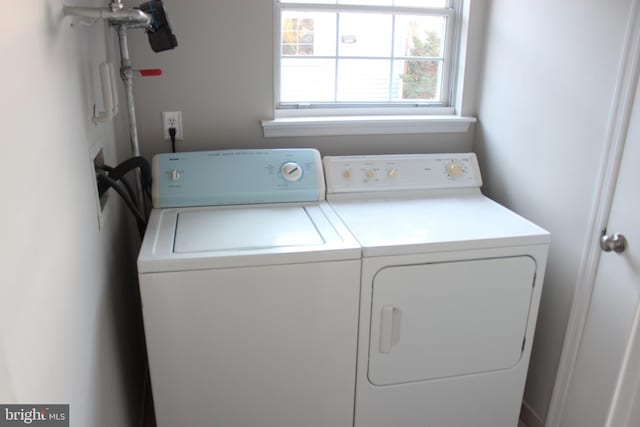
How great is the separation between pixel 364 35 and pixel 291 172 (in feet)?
2.51

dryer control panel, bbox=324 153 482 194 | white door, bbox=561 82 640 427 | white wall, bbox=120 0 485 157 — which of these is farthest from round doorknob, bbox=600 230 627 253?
white wall, bbox=120 0 485 157

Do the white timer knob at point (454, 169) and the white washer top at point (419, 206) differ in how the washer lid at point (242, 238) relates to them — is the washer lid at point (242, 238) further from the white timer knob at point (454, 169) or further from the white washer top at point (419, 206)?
the white timer knob at point (454, 169)

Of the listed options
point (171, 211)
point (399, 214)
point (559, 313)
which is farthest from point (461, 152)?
point (171, 211)

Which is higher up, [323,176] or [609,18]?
[609,18]

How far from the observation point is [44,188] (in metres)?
0.97

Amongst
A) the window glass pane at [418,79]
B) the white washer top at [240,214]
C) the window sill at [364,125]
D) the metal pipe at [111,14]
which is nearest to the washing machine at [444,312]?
the white washer top at [240,214]

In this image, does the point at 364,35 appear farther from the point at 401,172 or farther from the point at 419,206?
the point at 419,206

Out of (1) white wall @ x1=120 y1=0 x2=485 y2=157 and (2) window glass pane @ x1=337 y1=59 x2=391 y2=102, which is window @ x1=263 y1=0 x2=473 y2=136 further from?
(1) white wall @ x1=120 y1=0 x2=485 y2=157

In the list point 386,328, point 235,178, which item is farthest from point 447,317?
point 235,178

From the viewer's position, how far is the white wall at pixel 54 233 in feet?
2.60

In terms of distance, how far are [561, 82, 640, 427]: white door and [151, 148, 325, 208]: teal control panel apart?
1.01 metres

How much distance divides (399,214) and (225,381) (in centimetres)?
83

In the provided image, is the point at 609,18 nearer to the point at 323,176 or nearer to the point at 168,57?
the point at 323,176

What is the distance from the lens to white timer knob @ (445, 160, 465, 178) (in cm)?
210
